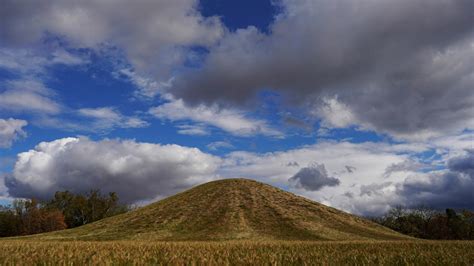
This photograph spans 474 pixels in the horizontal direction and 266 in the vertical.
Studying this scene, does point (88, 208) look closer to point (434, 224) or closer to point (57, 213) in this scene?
point (57, 213)

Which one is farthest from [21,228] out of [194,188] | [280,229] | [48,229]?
[280,229]

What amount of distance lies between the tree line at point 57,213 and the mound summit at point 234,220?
60.9m

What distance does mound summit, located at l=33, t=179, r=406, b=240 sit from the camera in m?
72.9

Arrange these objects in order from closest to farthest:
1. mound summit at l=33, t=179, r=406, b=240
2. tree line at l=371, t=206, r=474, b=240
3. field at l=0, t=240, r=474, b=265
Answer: field at l=0, t=240, r=474, b=265, mound summit at l=33, t=179, r=406, b=240, tree line at l=371, t=206, r=474, b=240

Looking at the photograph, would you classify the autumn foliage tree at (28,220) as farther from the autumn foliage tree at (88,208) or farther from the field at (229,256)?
the field at (229,256)

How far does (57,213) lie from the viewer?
5787 inches

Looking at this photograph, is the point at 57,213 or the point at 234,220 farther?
the point at 57,213

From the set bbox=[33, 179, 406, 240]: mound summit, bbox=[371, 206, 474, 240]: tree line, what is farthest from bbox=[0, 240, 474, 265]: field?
bbox=[371, 206, 474, 240]: tree line

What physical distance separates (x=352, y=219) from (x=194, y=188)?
135 ft

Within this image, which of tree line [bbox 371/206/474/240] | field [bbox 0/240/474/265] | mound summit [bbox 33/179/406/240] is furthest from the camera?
tree line [bbox 371/206/474/240]

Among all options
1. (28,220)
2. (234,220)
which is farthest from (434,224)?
(28,220)

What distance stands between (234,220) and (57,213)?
93.9m

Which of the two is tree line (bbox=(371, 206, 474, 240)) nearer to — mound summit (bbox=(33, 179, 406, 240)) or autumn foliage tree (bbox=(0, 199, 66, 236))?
mound summit (bbox=(33, 179, 406, 240))

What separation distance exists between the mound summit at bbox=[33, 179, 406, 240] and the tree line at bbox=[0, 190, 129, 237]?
60909 mm
